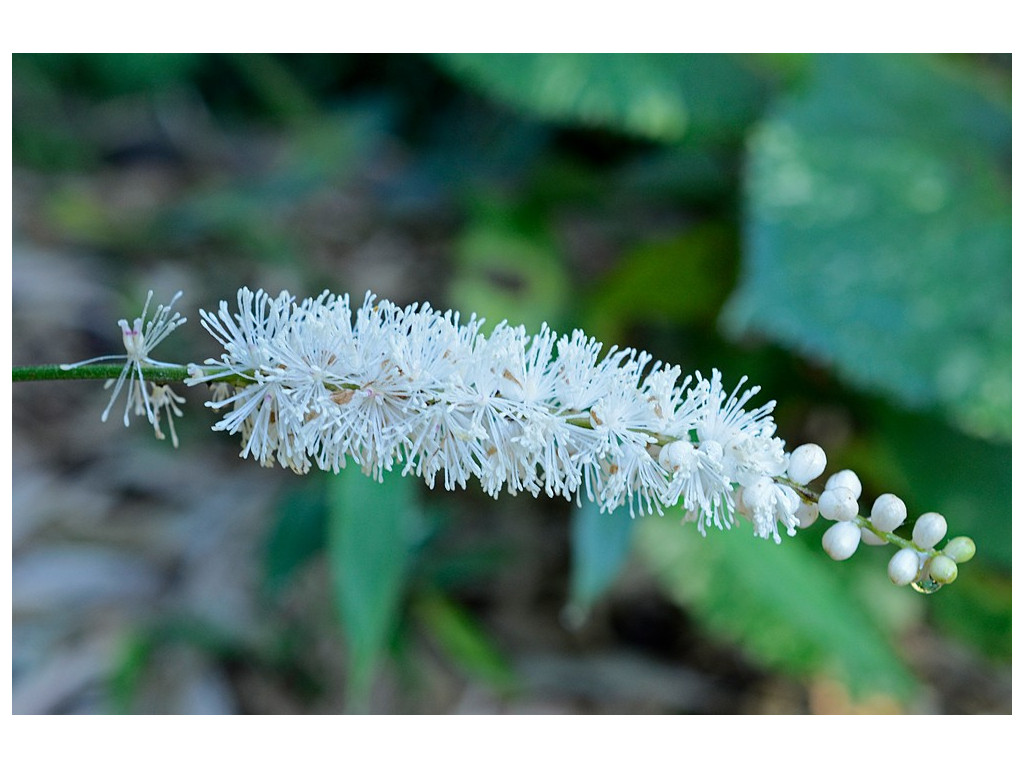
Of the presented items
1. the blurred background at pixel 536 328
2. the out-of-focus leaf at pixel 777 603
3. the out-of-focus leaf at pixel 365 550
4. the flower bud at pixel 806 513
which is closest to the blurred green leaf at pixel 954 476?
the blurred background at pixel 536 328

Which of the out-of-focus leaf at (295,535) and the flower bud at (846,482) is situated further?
the out-of-focus leaf at (295,535)

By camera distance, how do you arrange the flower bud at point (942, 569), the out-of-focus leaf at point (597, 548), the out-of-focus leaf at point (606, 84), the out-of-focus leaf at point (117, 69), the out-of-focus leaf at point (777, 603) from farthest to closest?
the out-of-focus leaf at point (117, 69) → the out-of-focus leaf at point (606, 84) → the out-of-focus leaf at point (777, 603) → the out-of-focus leaf at point (597, 548) → the flower bud at point (942, 569)

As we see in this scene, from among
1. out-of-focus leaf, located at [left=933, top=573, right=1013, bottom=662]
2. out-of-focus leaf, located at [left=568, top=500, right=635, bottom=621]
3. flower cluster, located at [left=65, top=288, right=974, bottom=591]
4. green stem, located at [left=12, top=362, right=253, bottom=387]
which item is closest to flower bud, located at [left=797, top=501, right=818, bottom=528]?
flower cluster, located at [left=65, top=288, right=974, bottom=591]

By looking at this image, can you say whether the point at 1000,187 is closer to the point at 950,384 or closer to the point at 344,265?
the point at 950,384

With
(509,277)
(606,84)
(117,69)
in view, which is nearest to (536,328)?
(509,277)

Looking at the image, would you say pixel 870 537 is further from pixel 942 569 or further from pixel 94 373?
pixel 94 373

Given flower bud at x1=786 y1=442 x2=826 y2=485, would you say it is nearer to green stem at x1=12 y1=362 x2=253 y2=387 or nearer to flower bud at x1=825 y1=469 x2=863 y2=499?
flower bud at x1=825 y1=469 x2=863 y2=499

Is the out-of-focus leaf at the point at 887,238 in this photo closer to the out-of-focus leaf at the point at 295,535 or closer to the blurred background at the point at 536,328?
the blurred background at the point at 536,328
